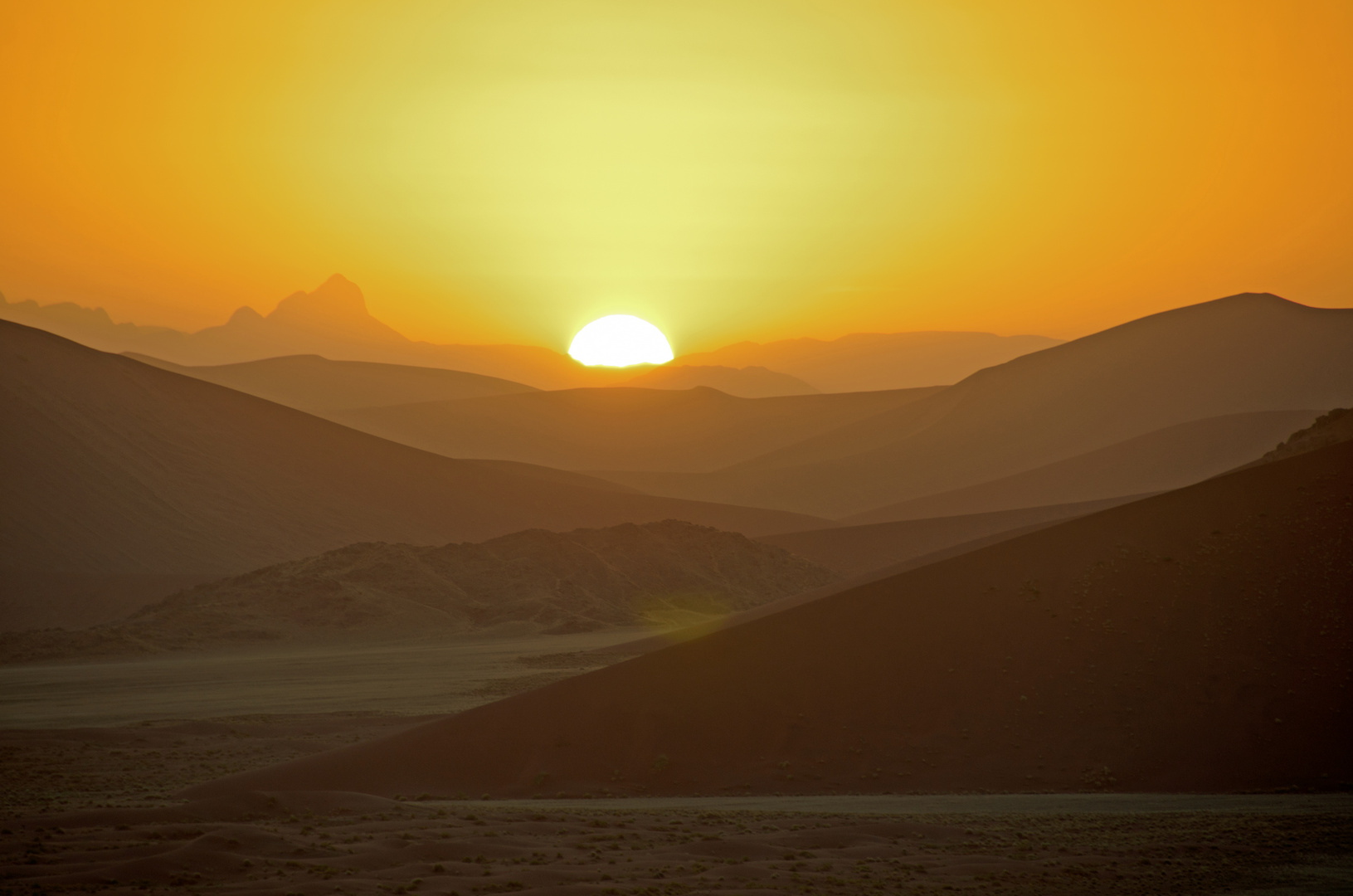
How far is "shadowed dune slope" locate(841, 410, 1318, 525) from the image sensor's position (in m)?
86.7

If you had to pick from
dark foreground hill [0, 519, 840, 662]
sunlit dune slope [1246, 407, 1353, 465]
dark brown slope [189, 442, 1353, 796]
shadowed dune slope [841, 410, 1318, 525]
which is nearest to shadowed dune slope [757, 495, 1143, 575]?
shadowed dune slope [841, 410, 1318, 525]

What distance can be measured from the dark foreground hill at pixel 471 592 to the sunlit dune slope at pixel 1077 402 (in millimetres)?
55918

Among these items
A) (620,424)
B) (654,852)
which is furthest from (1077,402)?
(654,852)

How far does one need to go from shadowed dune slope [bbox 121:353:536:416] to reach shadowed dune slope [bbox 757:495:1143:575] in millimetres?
90870

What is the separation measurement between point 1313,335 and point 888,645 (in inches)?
4084

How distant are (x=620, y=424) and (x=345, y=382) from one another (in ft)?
153

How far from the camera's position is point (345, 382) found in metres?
170

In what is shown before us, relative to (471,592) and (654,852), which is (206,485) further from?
(654,852)

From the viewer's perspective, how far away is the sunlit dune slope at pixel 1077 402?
102 metres

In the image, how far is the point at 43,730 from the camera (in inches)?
832

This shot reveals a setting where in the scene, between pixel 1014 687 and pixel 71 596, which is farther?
pixel 71 596

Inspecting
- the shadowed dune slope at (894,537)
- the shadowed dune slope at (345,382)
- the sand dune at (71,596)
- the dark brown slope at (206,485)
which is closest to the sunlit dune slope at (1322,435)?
the sand dune at (71,596)

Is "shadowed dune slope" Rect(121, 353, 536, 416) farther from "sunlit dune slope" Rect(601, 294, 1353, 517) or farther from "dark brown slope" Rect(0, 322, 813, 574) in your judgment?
"dark brown slope" Rect(0, 322, 813, 574)

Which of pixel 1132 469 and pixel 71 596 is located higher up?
pixel 1132 469
